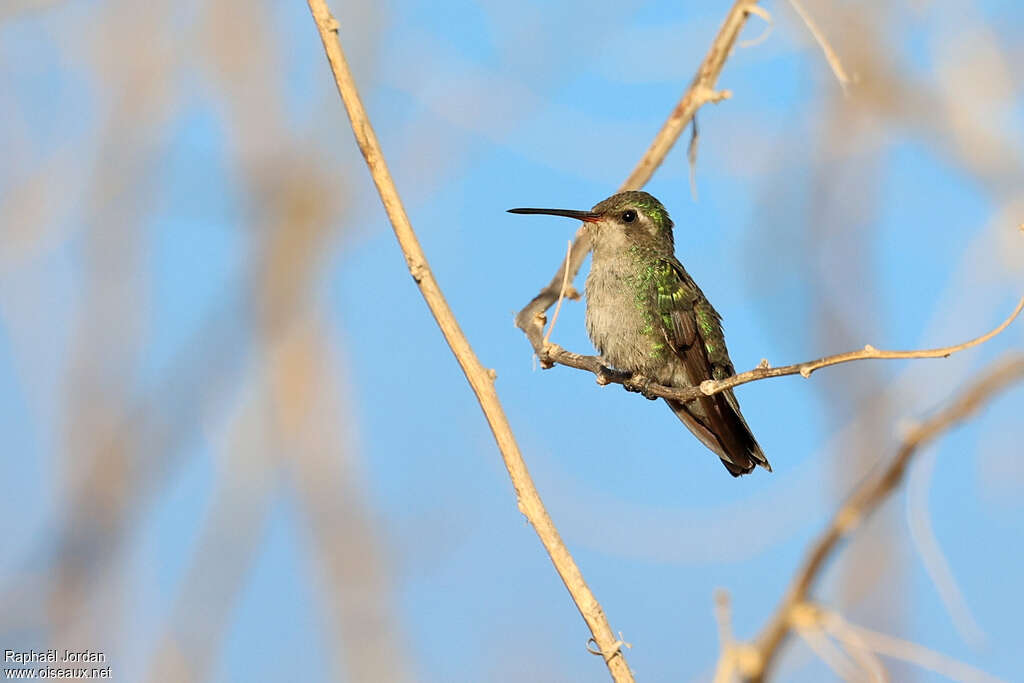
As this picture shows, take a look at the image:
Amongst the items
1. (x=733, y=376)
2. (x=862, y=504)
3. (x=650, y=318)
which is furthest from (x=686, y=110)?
(x=862, y=504)

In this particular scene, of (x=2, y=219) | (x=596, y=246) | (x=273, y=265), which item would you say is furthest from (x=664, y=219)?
(x=2, y=219)

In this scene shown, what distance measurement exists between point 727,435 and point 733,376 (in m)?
1.08

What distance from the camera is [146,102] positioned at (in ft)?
16.5

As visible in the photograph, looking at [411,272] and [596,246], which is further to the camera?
[596,246]

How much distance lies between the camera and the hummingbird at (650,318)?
384 centimetres

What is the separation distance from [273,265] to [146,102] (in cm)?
102

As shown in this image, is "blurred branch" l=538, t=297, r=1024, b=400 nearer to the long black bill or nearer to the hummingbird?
the hummingbird

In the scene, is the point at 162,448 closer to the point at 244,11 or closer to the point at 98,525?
the point at 98,525

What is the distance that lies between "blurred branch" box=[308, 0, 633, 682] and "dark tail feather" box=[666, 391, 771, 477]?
147cm

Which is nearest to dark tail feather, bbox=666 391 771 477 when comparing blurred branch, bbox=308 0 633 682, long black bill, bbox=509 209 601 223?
long black bill, bbox=509 209 601 223

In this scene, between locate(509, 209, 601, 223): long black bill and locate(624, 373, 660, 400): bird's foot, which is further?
locate(509, 209, 601, 223): long black bill

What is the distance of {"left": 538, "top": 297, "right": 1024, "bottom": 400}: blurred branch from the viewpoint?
190 centimetres

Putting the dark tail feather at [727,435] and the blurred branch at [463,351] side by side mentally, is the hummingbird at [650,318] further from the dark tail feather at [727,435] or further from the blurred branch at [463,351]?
the blurred branch at [463,351]

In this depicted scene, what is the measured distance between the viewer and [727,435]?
11.9 feet
